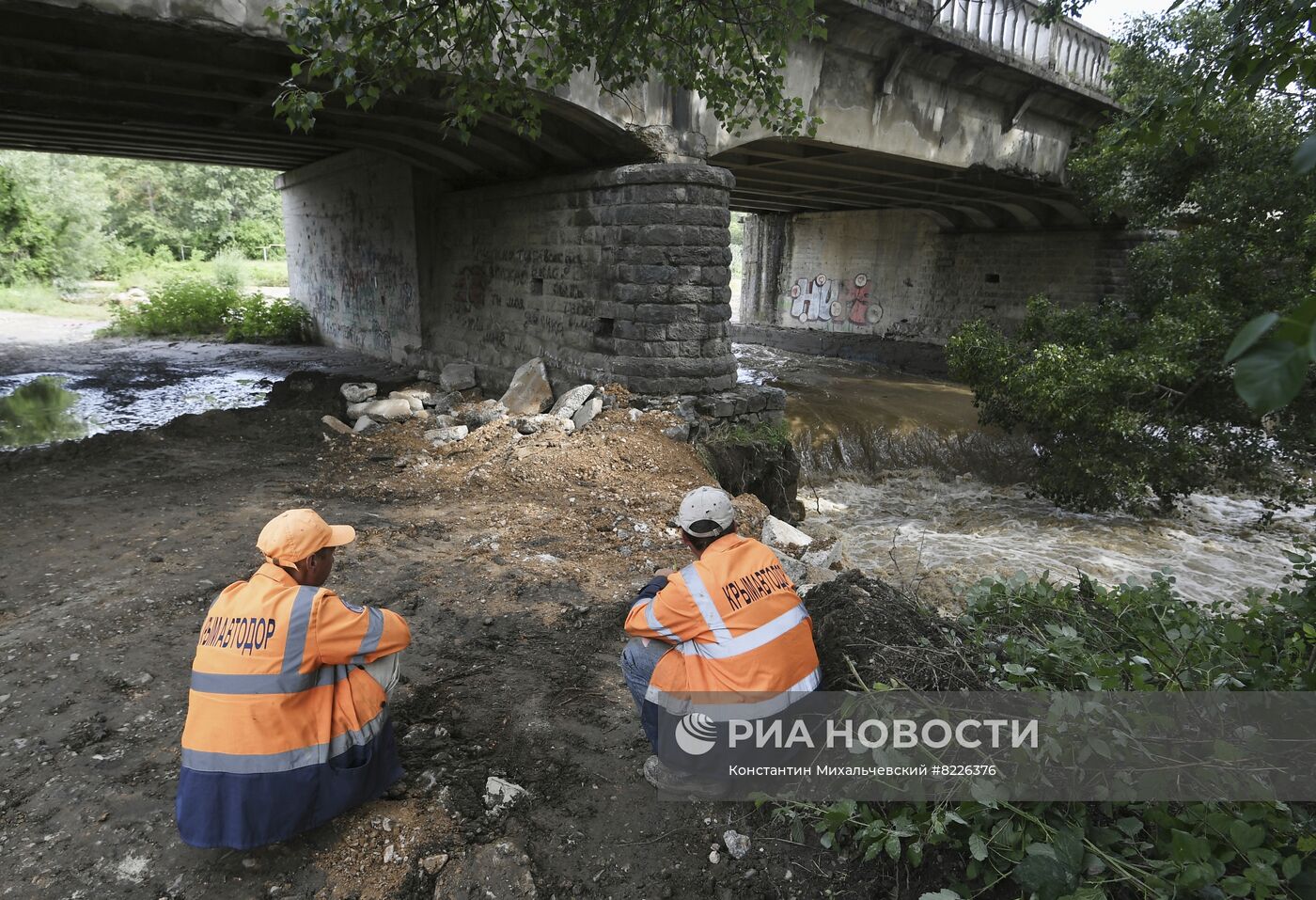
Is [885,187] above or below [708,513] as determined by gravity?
above

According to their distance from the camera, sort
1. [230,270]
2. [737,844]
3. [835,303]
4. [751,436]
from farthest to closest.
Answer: [230,270] < [835,303] < [751,436] < [737,844]

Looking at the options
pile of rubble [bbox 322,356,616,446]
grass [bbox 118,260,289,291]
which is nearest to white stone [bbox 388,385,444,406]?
pile of rubble [bbox 322,356,616,446]

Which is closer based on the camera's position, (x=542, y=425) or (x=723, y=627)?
(x=723, y=627)

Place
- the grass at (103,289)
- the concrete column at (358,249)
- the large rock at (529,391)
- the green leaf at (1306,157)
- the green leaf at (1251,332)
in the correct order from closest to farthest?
the green leaf at (1251,332) → the green leaf at (1306,157) → the large rock at (529,391) → the concrete column at (358,249) → the grass at (103,289)

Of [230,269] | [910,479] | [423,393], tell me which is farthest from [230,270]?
[910,479]

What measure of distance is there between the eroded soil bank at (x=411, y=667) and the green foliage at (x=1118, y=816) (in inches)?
8.4

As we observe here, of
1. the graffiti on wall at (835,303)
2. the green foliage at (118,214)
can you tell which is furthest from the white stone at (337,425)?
the green foliage at (118,214)

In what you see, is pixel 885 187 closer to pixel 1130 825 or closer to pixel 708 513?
pixel 708 513

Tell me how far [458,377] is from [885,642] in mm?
8527

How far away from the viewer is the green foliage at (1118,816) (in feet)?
5.93

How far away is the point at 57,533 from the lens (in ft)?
17.6

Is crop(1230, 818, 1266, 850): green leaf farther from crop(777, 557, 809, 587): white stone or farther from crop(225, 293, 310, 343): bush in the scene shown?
crop(225, 293, 310, 343): bush

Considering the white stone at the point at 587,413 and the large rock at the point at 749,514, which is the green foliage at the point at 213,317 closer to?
the white stone at the point at 587,413

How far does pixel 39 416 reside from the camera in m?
9.29
